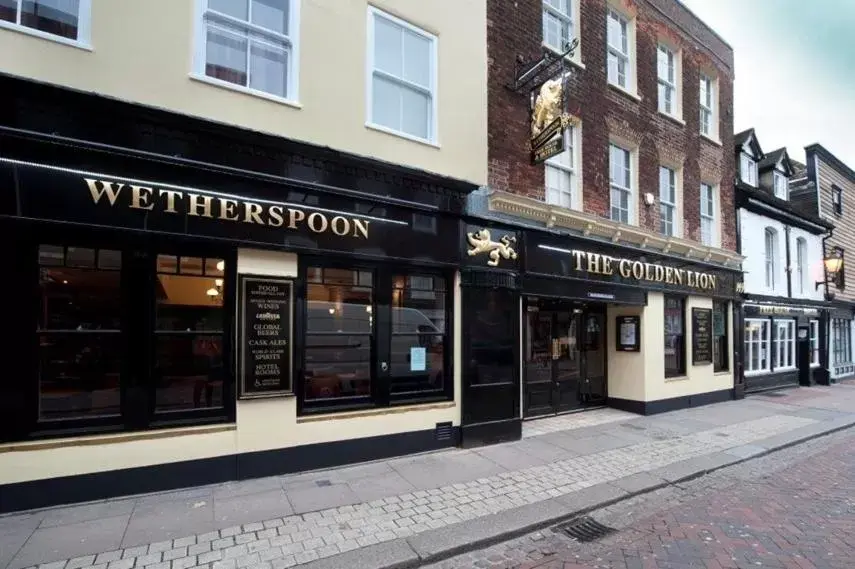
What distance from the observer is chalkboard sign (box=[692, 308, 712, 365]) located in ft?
40.1

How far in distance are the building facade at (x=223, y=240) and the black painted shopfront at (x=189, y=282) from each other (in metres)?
0.02

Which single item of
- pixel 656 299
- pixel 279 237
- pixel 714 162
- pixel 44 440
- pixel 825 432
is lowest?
pixel 825 432

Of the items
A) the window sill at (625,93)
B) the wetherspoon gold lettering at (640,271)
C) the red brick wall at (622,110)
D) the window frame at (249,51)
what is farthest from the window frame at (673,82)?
the window frame at (249,51)

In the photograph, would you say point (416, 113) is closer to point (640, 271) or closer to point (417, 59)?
point (417, 59)

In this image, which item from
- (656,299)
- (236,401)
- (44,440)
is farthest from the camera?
(656,299)

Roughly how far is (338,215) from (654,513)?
214 inches

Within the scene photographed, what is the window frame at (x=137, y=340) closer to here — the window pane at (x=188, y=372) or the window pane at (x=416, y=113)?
the window pane at (x=188, y=372)

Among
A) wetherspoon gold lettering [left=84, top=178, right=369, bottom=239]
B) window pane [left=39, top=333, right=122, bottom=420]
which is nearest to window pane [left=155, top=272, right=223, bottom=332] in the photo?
window pane [left=39, top=333, right=122, bottom=420]

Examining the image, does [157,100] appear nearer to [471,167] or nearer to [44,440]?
[44,440]

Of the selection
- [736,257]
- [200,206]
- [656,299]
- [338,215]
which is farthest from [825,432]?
[200,206]

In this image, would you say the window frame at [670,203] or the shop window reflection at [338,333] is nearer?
the shop window reflection at [338,333]

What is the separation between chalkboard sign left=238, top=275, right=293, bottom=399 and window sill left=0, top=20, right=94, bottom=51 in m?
2.99

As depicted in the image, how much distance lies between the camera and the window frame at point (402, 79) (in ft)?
22.6

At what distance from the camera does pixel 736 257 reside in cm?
1353
